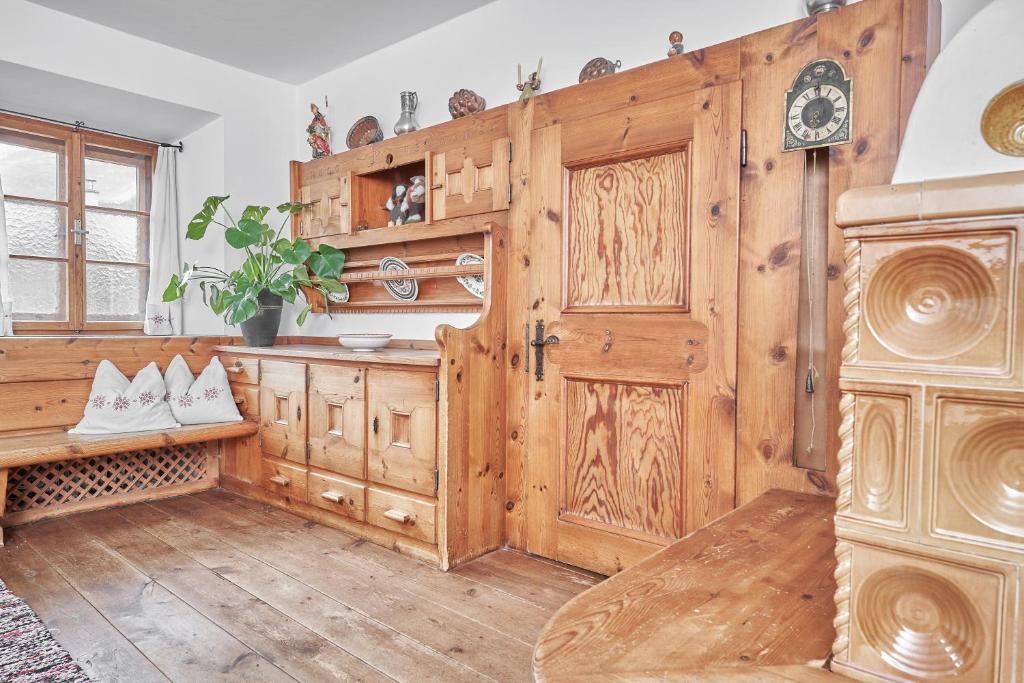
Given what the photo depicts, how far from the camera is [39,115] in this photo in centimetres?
378

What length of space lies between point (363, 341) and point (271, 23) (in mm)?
1892

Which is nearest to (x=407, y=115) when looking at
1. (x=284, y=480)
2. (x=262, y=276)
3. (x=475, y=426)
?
(x=262, y=276)

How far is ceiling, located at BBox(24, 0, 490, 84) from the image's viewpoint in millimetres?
3250

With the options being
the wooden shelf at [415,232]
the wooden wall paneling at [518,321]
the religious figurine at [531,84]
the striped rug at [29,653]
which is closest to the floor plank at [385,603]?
the wooden wall paneling at [518,321]

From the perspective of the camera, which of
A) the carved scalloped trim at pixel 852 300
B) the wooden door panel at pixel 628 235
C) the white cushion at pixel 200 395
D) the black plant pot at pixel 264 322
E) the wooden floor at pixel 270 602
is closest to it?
the carved scalloped trim at pixel 852 300

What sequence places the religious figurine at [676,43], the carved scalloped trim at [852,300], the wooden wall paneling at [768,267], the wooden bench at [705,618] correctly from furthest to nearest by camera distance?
the religious figurine at [676,43], the wooden wall paneling at [768,267], the wooden bench at [705,618], the carved scalloped trim at [852,300]

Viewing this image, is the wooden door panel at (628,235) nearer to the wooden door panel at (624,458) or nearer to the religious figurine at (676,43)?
the wooden door panel at (624,458)

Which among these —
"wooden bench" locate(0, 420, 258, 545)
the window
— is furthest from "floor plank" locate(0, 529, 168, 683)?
the window

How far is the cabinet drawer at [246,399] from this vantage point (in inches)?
141

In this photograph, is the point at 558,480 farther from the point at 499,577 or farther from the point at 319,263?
the point at 319,263

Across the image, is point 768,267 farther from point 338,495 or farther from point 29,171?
point 29,171

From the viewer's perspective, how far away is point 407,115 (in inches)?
135

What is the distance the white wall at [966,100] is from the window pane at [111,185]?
4.61m

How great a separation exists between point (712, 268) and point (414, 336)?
1841 millimetres
